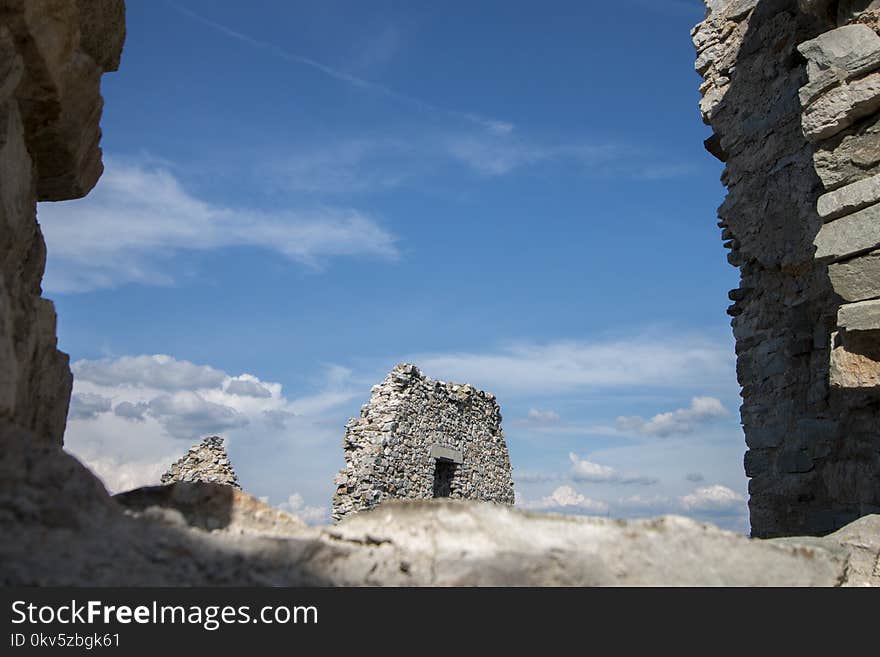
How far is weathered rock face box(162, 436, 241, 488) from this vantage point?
46.5 feet

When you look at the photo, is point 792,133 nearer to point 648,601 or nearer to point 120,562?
point 648,601

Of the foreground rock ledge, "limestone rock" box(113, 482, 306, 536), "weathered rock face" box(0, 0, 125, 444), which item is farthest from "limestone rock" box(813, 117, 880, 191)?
"weathered rock face" box(0, 0, 125, 444)

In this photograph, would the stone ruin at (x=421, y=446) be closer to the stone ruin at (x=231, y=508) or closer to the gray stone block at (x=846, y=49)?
the stone ruin at (x=231, y=508)

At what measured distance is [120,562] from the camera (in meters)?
1.47

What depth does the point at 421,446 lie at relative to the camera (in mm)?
13484

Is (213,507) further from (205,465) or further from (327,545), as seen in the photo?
(205,465)

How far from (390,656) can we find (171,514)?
0.78 meters

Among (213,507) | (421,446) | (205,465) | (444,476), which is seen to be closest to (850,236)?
(213,507)

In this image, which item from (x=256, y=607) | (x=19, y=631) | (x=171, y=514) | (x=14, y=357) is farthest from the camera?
(x=171, y=514)

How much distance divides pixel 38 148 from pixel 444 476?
12582mm

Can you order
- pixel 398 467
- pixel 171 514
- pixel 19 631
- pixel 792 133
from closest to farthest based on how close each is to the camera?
pixel 19 631, pixel 171 514, pixel 792 133, pixel 398 467

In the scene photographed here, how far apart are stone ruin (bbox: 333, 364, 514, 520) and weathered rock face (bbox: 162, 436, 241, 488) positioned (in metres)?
2.81

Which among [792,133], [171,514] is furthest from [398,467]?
[171,514]

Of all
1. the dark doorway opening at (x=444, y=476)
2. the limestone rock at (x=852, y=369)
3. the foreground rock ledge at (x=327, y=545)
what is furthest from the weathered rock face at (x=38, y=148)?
the dark doorway opening at (x=444, y=476)
